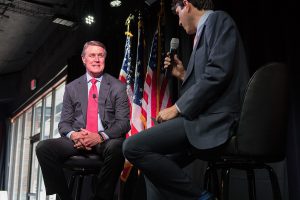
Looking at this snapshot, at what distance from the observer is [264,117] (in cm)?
175

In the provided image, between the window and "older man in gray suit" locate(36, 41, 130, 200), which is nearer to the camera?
"older man in gray suit" locate(36, 41, 130, 200)

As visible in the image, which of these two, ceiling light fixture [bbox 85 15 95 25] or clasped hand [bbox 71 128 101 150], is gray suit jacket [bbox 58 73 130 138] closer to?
clasped hand [bbox 71 128 101 150]

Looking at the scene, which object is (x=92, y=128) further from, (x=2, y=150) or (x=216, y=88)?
(x=2, y=150)

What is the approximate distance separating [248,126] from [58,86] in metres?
6.43

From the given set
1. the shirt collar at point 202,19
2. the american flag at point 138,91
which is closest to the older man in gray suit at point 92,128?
the american flag at point 138,91

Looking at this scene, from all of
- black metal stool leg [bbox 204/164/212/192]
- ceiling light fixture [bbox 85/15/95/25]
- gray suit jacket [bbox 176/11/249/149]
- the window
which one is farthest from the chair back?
the window

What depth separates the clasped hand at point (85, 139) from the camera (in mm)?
2639

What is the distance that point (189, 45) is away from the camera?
3.74 metres

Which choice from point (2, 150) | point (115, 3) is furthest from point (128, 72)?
point (2, 150)

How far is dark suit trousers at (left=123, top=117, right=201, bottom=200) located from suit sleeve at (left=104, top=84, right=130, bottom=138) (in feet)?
3.06

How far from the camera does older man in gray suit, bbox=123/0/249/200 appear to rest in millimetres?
1750

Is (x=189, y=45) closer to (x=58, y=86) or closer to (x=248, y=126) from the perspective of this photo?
(x=248, y=126)

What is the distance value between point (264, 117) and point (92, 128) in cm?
147

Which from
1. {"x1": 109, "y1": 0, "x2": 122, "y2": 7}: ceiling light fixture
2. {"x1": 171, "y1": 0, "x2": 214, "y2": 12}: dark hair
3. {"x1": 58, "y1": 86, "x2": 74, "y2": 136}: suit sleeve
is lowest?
{"x1": 58, "y1": 86, "x2": 74, "y2": 136}: suit sleeve
